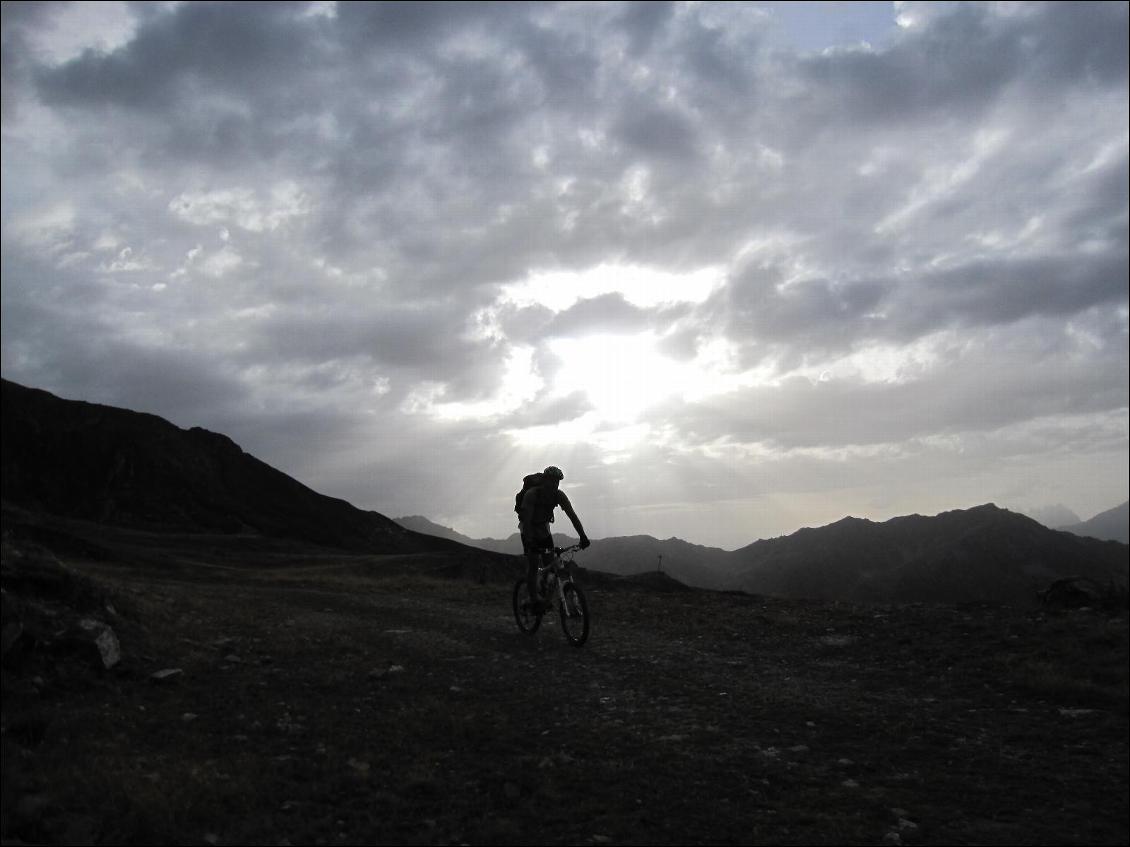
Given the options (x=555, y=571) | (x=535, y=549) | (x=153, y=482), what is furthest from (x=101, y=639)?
(x=153, y=482)

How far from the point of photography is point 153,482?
85438 millimetres

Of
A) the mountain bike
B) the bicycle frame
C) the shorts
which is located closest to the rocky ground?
the mountain bike

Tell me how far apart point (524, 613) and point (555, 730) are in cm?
600

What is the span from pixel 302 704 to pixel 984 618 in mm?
11071

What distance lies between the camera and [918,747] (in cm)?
699

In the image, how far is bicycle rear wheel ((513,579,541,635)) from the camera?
1321 centimetres

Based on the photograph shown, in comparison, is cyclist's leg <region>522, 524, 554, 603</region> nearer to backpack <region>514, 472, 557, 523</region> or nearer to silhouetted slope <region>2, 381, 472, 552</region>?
backpack <region>514, 472, 557, 523</region>

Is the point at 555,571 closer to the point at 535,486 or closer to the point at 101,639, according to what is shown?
the point at 535,486

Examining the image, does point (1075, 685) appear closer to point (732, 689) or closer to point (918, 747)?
point (918, 747)

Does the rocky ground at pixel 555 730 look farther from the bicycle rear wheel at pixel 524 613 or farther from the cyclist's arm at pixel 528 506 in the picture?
the cyclist's arm at pixel 528 506

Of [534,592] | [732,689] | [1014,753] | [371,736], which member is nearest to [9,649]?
[371,736]

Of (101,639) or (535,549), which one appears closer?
(101,639)

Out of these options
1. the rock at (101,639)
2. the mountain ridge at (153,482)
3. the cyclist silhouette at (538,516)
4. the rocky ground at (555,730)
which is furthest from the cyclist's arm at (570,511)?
the mountain ridge at (153,482)

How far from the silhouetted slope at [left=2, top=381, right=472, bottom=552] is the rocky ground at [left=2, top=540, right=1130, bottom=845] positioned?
7582cm
